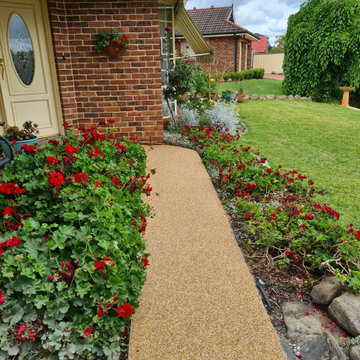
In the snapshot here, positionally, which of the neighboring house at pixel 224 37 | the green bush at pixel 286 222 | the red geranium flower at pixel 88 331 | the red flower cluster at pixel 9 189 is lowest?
the green bush at pixel 286 222

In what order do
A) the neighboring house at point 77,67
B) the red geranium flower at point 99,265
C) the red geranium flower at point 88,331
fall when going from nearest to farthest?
1. the red geranium flower at point 88,331
2. the red geranium flower at point 99,265
3. the neighboring house at point 77,67

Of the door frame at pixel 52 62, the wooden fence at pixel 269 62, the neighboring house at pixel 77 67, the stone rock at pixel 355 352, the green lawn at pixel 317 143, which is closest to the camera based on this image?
the stone rock at pixel 355 352

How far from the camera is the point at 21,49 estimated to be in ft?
18.9

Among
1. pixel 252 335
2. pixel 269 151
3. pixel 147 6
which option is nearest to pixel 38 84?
pixel 147 6

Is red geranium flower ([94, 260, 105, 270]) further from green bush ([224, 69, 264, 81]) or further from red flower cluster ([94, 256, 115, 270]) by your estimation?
green bush ([224, 69, 264, 81])

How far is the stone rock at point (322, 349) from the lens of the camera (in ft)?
6.46

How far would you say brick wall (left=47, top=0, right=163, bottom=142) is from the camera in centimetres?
606

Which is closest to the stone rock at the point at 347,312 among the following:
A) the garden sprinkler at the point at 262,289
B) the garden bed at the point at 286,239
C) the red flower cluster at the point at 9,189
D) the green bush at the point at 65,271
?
the garden bed at the point at 286,239

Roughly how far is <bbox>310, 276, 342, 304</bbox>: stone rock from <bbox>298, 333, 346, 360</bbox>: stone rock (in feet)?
1.14

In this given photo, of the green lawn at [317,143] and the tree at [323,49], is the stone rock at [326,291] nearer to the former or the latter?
the green lawn at [317,143]

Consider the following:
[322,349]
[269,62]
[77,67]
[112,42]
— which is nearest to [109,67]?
[112,42]

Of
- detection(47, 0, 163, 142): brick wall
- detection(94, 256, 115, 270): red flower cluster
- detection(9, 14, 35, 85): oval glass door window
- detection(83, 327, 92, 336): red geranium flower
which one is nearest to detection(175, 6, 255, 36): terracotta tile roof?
detection(47, 0, 163, 142): brick wall

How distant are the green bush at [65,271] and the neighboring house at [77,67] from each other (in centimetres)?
386

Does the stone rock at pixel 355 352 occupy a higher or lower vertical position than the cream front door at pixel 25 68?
lower
